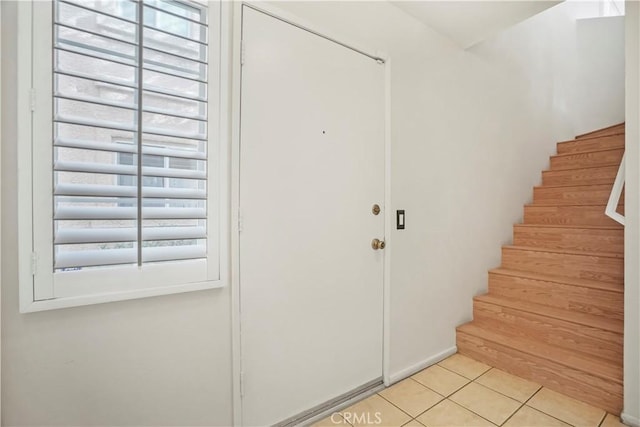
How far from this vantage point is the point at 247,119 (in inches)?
55.5

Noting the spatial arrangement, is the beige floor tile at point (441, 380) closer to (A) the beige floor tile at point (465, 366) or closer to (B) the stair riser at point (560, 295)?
(A) the beige floor tile at point (465, 366)

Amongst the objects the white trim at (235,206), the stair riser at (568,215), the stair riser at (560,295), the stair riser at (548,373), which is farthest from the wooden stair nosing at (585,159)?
the white trim at (235,206)

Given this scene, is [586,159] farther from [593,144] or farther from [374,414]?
[374,414]

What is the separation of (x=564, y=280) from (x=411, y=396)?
57.7 inches

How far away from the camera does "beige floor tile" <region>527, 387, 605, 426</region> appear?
1660mm

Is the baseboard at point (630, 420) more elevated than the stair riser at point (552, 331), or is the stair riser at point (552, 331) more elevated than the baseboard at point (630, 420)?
the stair riser at point (552, 331)

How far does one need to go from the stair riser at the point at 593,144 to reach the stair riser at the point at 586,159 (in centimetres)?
8

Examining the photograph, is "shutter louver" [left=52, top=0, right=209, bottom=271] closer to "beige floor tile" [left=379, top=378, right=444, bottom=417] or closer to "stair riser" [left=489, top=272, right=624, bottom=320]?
"beige floor tile" [left=379, top=378, right=444, bottom=417]

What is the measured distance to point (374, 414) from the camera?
172 centimetres

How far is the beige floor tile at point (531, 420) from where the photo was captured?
1619mm

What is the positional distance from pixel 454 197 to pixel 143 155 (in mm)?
2072

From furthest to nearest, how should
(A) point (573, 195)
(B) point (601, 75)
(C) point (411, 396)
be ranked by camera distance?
(B) point (601, 75) → (A) point (573, 195) → (C) point (411, 396)

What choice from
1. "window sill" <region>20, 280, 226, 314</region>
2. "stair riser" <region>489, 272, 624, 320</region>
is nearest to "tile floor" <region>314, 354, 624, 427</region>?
"stair riser" <region>489, 272, 624, 320</region>

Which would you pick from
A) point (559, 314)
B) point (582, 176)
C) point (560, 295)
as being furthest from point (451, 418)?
point (582, 176)
